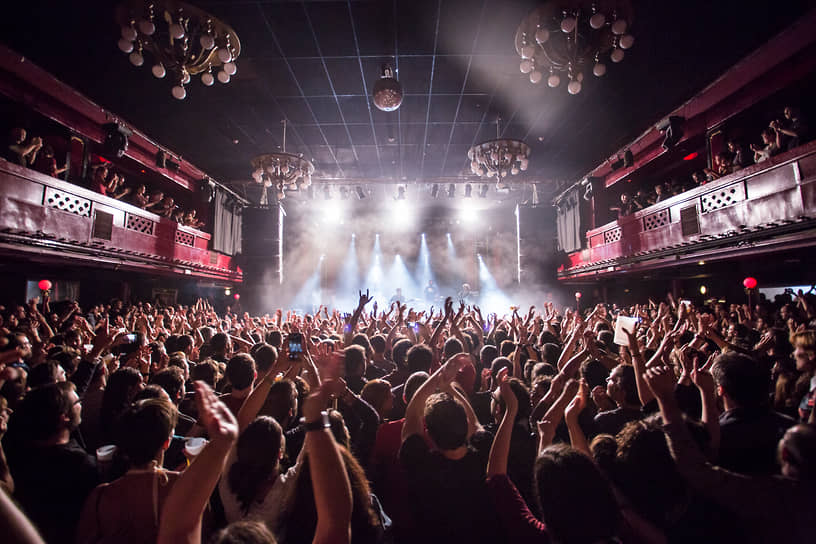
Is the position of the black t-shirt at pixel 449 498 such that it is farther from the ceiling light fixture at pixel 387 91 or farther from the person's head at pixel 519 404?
the ceiling light fixture at pixel 387 91

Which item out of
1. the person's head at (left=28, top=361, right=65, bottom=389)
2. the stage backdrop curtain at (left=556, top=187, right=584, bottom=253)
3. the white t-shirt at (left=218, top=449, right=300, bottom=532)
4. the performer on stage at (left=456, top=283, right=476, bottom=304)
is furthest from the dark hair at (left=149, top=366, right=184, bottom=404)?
the performer on stage at (left=456, top=283, right=476, bottom=304)

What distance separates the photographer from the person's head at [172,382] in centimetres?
239

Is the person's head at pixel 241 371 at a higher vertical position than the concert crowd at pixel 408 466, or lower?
higher

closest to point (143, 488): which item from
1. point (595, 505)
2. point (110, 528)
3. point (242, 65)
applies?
point (110, 528)

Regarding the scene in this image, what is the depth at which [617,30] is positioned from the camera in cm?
438

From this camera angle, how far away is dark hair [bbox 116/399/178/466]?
50.3 inches

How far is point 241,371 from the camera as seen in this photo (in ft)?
7.73

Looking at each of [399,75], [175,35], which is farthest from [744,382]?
[399,75]

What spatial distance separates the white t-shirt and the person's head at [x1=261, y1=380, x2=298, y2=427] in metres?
0.62

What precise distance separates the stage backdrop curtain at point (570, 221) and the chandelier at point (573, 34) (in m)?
6.67

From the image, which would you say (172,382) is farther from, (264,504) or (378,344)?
(378,344)

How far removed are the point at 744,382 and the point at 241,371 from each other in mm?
2616

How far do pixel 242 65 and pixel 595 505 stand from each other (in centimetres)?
742

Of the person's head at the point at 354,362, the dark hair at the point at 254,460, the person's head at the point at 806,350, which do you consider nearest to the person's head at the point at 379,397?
the person's head at the point at 354,362
